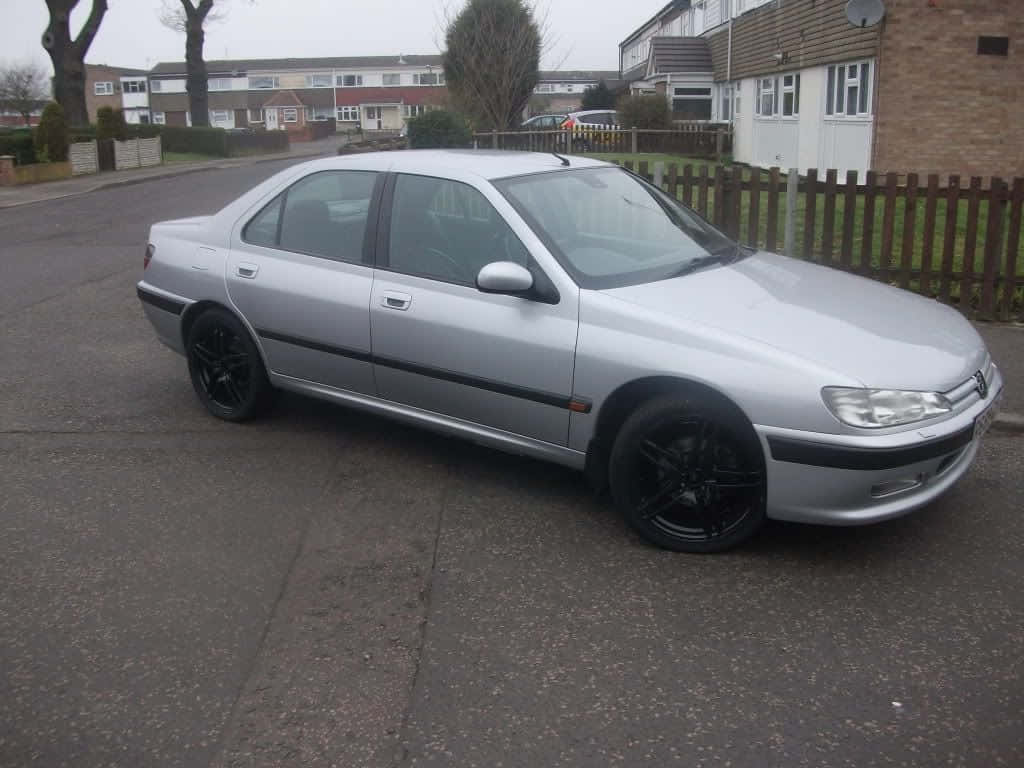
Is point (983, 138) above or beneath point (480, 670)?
above

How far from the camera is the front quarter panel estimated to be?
3961 millimetres

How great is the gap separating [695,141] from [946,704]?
28.9 metres

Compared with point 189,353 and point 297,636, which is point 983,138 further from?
point 297,636

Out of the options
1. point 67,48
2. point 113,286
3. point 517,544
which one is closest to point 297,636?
point 517,544

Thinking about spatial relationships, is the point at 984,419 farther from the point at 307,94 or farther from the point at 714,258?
the point at 307,94

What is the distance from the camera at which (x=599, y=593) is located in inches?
158

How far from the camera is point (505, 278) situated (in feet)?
14.9

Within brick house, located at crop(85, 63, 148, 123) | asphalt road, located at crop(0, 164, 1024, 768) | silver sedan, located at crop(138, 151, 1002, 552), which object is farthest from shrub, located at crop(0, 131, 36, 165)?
brick house, located at crop(85, 63, 148, 123)

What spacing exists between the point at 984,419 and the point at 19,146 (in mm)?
29100

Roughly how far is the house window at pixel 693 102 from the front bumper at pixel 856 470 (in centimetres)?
3402

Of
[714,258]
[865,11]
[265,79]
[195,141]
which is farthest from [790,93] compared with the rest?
[265,79]

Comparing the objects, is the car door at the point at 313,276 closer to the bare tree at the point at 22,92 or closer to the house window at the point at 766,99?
the house window at the point at 766,99

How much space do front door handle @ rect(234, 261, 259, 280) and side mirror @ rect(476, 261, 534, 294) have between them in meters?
1.69

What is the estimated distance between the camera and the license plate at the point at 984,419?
4.26 meters
